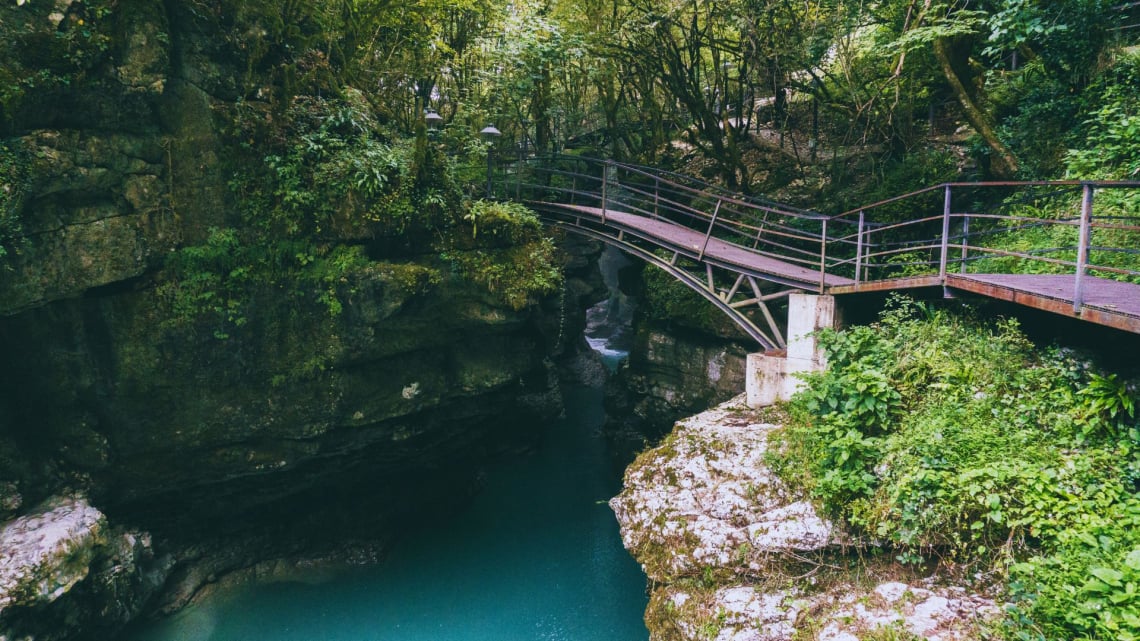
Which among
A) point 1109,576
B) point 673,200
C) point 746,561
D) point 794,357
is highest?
point 673,200

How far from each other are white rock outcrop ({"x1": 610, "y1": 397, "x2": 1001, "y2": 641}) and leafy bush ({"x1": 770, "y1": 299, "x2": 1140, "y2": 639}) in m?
0.32

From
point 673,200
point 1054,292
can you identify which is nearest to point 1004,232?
point 1054,292

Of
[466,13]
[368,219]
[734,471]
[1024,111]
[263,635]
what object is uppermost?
[466,13]

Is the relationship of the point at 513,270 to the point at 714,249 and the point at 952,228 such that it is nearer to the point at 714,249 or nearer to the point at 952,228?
the point at 714,249

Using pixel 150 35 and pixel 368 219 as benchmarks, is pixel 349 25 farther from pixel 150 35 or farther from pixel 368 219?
pixel 368 219

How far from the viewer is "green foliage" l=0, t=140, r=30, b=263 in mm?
6613

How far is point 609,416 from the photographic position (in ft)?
53.5

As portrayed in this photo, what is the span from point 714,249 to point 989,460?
5.48 m

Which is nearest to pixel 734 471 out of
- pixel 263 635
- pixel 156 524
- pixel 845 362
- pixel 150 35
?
pixel 845 362

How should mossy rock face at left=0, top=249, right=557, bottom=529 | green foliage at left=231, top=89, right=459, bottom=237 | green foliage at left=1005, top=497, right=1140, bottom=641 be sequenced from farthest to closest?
green foliage at left=231, top=89, right=459, bottom=237, mossy rock face at left=0, top=249, right=557, bottom=529, green foliage at left=1005, top=497, right=1140, bottom=641

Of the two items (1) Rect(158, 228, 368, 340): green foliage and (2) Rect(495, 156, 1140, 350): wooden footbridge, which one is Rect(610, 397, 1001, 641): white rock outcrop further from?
(1) Rect(158, 228, 368, 340): green foliage

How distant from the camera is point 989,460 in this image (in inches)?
187

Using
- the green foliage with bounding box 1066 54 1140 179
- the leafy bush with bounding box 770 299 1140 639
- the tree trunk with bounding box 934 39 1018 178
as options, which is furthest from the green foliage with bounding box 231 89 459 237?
the green foliage with bounding box 1066 54 1140 179

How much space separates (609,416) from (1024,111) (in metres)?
11.5
